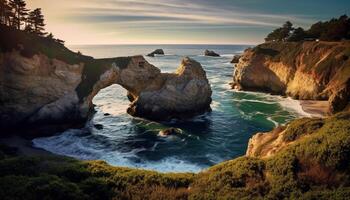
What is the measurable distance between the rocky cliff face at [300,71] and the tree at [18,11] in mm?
46780

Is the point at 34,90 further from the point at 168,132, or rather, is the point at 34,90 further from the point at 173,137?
the point at 173,137

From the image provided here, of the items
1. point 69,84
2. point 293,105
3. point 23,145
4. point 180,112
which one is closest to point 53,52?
point 69,84

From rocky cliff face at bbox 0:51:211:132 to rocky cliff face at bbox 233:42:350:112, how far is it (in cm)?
2093

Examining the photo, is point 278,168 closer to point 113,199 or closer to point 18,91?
point 113,199

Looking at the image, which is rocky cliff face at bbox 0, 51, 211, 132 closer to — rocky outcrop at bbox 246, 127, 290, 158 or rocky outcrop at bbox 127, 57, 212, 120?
rocky outcrop at bbox 127, 57, 212, 120

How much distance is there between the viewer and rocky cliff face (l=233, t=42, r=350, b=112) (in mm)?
56272

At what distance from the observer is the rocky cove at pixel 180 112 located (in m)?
13.8

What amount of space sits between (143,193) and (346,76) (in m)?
49.9

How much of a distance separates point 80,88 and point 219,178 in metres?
35.7

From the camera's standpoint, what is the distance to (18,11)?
54.7 m

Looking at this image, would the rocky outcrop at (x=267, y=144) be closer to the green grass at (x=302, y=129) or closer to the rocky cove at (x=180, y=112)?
the rocky cove at (x=180, y=112)

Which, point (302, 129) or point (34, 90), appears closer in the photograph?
point (302, 129)

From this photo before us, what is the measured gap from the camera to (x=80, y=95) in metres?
46.0

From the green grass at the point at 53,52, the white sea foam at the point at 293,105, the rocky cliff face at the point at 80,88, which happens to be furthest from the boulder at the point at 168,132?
the white sea foam at the point at 293,105
